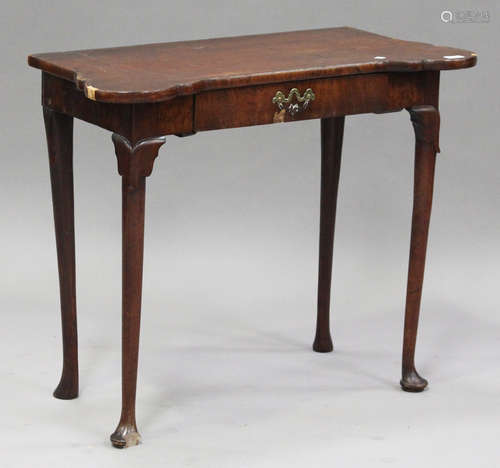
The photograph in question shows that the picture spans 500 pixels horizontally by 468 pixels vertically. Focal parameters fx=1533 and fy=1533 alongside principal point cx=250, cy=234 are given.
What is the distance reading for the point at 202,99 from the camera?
4.72 metres

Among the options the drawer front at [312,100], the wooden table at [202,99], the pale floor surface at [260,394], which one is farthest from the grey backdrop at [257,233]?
the drawer front at [312,100]

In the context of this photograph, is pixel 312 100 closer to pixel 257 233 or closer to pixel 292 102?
pixel 292 102

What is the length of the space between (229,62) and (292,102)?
26cm

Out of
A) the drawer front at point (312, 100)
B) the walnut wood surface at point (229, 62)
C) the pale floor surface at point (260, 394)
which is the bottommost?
the pale floor surface at point (260, 394)

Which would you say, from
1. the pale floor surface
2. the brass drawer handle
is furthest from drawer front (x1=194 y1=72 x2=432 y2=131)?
the pale floor surface

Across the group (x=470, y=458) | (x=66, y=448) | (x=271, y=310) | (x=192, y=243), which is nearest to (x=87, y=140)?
(x=192, y=243)

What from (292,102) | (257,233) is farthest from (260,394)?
(257,233)

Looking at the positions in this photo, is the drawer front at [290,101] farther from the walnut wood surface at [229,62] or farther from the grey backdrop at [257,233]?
the grey backdrop at [257,233]

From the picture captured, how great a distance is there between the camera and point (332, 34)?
218 inches

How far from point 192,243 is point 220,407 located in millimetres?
1444

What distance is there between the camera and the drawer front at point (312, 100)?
4.76 m

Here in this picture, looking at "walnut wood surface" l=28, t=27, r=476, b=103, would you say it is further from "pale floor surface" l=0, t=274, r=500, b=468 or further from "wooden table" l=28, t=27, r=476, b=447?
"pale floor surface" l=0, t=274, r=500, b=468

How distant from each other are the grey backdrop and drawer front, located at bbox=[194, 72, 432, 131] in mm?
1080

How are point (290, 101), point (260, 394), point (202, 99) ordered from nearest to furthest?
point (202, 99), point (290, 101), point (260, 394)
